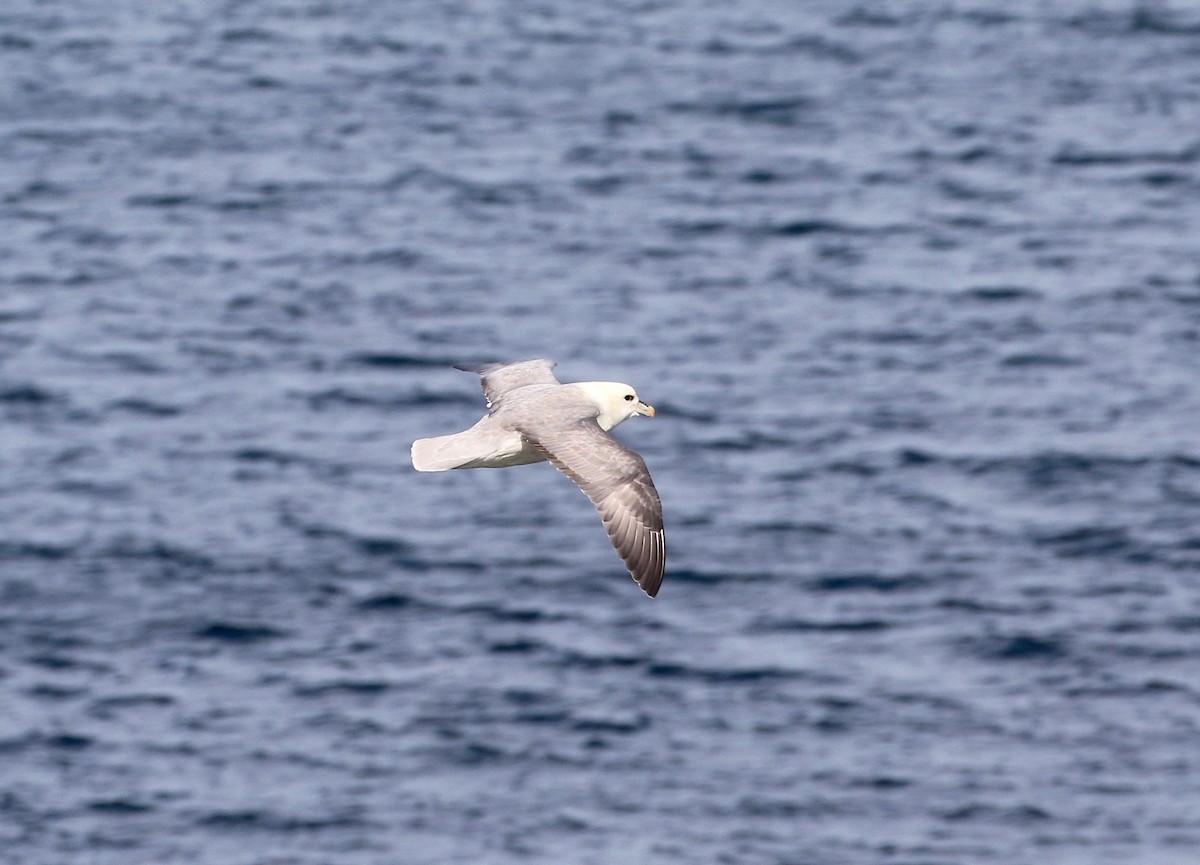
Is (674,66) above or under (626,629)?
above

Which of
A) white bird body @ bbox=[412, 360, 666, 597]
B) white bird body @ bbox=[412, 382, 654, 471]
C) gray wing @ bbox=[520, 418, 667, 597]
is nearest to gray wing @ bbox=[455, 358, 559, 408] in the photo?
white bird body @ bbox=[412, 382, 654, 471]

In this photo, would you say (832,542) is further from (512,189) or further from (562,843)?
(512,189)

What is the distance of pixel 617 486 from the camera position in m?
12.9

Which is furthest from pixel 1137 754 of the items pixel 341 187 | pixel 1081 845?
pixel 341 187

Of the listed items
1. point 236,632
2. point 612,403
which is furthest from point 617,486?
point 236,632

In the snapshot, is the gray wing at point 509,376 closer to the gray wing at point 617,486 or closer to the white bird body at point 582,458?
the white bird body at point 582,458

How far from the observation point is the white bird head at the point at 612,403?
13.9 meters

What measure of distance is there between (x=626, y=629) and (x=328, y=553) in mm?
5698

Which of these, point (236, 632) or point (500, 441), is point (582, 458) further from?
point (236, 632)

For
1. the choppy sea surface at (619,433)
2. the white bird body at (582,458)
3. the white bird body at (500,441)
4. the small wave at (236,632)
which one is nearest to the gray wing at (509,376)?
the white bird body at (500,441)

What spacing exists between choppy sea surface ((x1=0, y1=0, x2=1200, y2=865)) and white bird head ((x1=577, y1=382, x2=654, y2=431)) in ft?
54.3

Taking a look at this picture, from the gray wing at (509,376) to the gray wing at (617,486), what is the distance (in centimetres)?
185

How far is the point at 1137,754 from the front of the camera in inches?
1224

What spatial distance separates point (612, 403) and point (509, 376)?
1.52m
